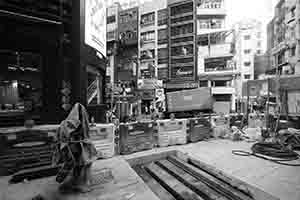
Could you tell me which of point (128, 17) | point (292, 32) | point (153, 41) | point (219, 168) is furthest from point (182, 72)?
point (219, 168)

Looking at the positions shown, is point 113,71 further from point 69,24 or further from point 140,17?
point 69,24

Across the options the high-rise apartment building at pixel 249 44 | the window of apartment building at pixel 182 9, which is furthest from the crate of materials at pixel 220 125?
the high-rise apartment building at pixel 249 44

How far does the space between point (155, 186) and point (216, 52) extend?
19622 mm

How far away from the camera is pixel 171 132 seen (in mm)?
4426

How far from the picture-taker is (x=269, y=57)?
2292 cm

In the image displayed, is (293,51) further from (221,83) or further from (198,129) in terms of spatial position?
(198,129)

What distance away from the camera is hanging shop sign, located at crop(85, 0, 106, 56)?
5.07 meters

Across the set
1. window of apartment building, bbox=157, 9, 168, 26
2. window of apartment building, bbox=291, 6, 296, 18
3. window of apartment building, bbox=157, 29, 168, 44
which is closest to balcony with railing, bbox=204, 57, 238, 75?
window of apartment building, bbox=157, 29, 168, 44

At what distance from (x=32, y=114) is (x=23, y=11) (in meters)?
3.13

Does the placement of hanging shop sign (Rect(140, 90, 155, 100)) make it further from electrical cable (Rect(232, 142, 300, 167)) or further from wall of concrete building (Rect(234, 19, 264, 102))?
wall of concrete building (Rect(234, 19, 264, 102))

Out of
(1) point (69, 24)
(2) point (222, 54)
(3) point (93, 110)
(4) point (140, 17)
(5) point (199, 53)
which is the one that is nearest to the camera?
(1) point (69, 24)

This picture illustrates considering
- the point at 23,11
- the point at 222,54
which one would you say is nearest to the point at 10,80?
the point at 23,11

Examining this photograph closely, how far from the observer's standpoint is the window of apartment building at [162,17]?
20.6 m

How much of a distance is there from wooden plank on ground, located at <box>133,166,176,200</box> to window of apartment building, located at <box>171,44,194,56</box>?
18.9m
